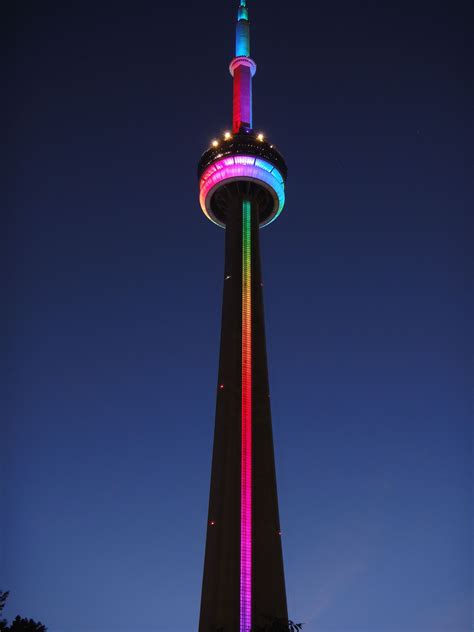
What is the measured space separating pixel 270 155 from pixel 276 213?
7177 millimetres

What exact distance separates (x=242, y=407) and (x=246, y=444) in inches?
145

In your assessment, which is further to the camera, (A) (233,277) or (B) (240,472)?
(A) (233,277)

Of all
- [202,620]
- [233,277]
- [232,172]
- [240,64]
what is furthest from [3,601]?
[240,64]

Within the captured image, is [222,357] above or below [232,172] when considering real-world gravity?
below

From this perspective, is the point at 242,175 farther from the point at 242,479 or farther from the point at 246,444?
the point at 242,479

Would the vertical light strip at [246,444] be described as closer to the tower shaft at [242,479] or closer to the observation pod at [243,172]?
the tower shaft at [242,479]

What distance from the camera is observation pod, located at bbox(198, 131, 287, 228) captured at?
8844cm

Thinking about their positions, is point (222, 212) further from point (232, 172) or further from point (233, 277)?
point (233, 277)

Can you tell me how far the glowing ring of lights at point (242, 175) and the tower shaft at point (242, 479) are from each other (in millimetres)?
8181

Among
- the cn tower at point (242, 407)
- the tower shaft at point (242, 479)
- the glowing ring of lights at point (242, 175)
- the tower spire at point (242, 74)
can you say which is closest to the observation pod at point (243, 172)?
the glowing ring of lights at point (242, 175)

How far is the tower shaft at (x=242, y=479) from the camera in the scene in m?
66.1

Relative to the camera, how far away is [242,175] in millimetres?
88438

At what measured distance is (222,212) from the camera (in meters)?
93.9

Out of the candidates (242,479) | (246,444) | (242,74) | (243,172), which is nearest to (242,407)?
(246,444)
